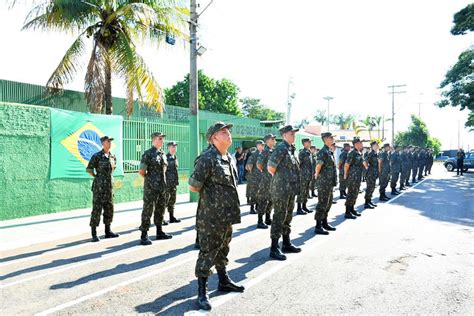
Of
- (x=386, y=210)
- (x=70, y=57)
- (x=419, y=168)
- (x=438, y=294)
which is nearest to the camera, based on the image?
(x=438, y=294)

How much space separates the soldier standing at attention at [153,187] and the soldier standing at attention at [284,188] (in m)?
2.18

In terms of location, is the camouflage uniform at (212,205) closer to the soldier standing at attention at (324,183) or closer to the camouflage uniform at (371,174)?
the soldier standing at attention at (324,183)

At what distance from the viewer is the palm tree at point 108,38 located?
11.9m

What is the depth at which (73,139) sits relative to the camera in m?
10.0

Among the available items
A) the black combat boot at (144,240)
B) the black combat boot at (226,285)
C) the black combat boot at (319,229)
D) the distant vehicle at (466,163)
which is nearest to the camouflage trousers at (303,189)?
the black combat boot at (319,229)

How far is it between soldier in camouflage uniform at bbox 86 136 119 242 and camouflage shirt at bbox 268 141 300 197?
10.5 ft

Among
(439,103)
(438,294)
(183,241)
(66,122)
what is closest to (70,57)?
(66,122)

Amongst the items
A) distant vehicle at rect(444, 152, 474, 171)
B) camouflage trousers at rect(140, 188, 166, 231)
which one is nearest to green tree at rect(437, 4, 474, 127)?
distant vehicle at rect(444, 152, 474, 171)

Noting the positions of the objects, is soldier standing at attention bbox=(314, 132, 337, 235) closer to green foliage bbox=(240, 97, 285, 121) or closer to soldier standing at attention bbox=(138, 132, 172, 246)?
soldier standing at attention bbox=(138, 132, 172, 246)

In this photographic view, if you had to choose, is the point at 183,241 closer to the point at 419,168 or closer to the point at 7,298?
the point at 7,298

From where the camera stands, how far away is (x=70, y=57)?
40.1 ft

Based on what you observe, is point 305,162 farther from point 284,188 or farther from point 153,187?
point 153,187

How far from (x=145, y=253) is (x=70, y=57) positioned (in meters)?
8.61

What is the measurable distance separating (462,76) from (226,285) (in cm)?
3152
